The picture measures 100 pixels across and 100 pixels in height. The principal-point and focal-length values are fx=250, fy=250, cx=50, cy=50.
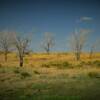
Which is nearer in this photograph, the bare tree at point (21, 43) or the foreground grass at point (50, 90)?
the foreground grass at point (50, 90)

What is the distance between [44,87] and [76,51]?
2687 cm

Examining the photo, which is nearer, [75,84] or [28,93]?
[28,93]

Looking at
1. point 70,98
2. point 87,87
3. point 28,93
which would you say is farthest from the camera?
point 87,87

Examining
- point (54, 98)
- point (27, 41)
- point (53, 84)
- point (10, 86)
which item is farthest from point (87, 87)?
point (27, 41)

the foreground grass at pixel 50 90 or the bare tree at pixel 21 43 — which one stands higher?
the bare tree at pixel 21 43

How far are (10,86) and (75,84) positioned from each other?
2.79m

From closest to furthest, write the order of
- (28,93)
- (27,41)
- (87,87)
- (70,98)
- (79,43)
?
(70,98)
(28,93)
(87,87)
(27,41)
(79,43)

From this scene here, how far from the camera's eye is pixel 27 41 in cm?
2278

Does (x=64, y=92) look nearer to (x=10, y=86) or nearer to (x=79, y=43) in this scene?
(x=10, y=86)

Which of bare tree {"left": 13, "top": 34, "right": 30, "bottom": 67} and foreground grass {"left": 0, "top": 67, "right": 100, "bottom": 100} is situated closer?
foreground grass {"left": 0, "top": 67, "right": 100, "bottom": 100}

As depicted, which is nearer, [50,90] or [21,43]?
[50,90]

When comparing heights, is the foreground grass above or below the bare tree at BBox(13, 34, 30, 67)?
below

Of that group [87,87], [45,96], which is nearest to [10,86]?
[45,96]

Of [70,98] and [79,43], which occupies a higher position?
[79,43]
